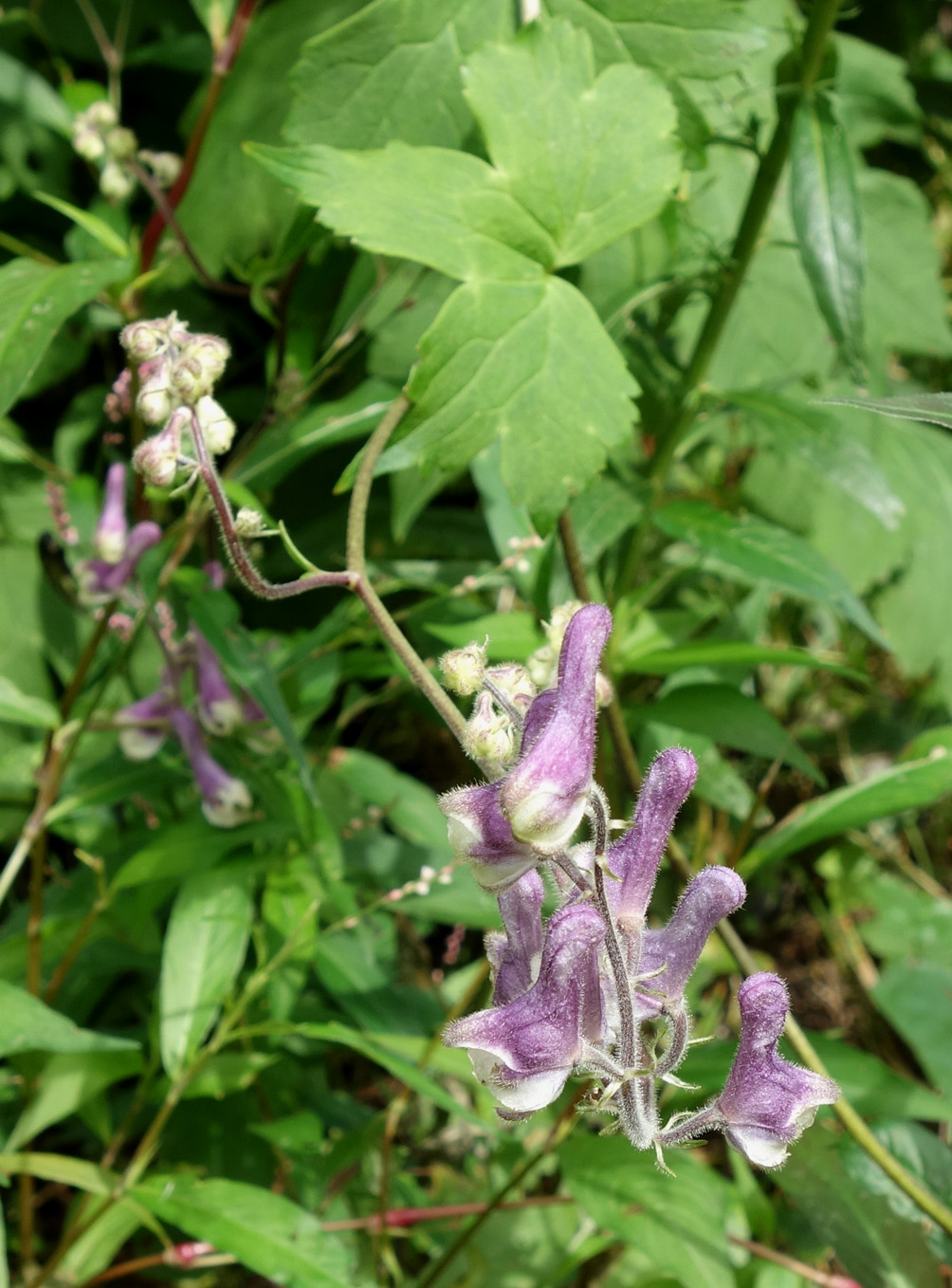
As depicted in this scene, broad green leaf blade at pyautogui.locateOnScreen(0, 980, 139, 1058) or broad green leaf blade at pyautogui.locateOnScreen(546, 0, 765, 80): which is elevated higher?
broad green leaf blade at pyautogui.locateOnScreen(546, 0, 765, 80)

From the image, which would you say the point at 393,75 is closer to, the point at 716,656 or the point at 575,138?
the point at 575,138

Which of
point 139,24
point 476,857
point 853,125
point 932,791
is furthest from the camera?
point 853,125

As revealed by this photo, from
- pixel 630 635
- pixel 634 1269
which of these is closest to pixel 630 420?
pixel 630 635

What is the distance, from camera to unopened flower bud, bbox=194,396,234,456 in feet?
3.03

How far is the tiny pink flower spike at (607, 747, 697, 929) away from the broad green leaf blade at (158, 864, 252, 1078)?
0.57m

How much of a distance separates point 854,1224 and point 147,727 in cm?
98

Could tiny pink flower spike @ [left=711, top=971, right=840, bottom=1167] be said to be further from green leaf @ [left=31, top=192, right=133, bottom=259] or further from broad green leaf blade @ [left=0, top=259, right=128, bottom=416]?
green leaf @ [left=31, top=192, right=133, bottom=259]

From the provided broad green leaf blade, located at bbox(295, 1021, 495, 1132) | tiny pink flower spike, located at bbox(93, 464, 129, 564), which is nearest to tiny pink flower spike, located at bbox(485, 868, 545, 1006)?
broad green leaf blade, located at bbox(295, 1021, 495, 1132)

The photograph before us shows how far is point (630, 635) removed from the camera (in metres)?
1.49

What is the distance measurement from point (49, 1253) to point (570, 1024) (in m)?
1.12

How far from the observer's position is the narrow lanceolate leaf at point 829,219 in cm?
131

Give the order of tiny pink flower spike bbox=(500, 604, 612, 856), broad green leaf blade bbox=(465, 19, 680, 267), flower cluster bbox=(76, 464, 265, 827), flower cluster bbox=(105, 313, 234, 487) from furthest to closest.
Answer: flower cluster bbox=(76, 464, 265, 827) < broad green leaf blade bbox=(465, 19, 680, 267) < flower cluster bbox=(105, 313, 234, 487) < tiny pink flower spike bbox=(500, 604, 612, 856)

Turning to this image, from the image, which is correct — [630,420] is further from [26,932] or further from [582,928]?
[26,932]

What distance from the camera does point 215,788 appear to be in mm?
1261
